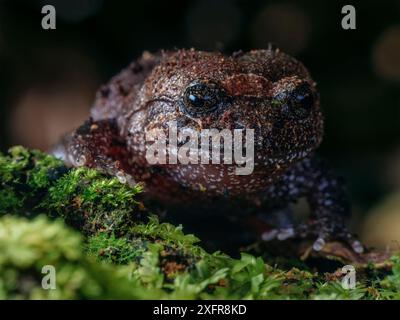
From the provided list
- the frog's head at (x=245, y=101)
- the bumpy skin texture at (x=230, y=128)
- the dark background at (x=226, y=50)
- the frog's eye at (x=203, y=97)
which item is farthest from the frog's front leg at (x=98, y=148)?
the dark background at (x=226, y=50)

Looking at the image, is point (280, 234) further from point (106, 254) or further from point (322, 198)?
point (106, 254)

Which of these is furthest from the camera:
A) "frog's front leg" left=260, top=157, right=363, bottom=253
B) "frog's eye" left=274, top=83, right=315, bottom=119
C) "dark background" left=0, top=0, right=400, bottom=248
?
"dark background" left=0, top=0, right=400, bottom=248

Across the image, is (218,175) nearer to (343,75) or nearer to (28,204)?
(28,204)

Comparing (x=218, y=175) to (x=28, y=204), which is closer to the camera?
(x=28, y=204)

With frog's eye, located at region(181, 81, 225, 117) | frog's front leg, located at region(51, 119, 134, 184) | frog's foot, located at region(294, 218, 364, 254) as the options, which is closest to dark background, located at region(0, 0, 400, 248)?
frog's front leg, located at region(51, 119, 134, 184)

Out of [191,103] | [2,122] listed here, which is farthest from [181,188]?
[2,122]

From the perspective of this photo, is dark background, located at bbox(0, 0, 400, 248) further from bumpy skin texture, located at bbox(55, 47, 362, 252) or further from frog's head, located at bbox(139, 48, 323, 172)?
frog's head, located at bbox(139, 48, 323, 172)

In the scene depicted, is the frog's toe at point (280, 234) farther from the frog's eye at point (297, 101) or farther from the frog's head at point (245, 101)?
the frog's eye at point (297, 101)
